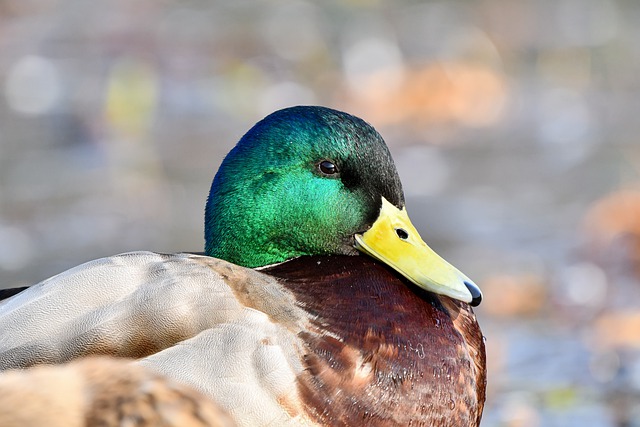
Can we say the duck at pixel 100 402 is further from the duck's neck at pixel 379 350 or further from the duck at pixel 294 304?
the duck's neck at pixel 379 350

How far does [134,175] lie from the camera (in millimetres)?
9148

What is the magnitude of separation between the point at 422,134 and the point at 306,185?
6668 mm

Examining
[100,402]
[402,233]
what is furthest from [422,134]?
[100,402]

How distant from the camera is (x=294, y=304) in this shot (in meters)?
3.61

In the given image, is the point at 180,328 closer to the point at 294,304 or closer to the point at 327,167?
the point at 294,304

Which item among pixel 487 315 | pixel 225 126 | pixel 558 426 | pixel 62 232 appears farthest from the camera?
pixel 225 126

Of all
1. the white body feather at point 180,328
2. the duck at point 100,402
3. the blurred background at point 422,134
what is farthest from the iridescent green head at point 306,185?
the duck at point 100,402

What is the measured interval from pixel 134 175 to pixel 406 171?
200cm

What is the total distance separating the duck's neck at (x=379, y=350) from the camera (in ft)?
11.4

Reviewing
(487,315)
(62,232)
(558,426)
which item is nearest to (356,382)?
(558,426)

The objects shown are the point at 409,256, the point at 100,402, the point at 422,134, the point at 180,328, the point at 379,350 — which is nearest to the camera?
the point at 100,402

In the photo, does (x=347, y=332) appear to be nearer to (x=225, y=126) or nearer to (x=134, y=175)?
(x=134, y=175)

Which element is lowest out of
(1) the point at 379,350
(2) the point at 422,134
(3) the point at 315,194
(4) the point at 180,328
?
(2) the point at 422,134

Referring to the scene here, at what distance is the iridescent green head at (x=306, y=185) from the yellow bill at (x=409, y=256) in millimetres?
41
